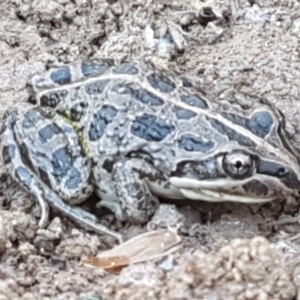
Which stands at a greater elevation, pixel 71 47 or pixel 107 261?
pixel 71 47

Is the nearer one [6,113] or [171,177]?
[171,177]

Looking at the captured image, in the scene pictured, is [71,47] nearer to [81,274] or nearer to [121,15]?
[121,15]

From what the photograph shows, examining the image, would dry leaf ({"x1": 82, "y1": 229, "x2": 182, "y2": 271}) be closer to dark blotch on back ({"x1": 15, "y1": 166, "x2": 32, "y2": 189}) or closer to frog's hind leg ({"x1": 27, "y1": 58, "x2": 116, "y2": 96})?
dark blotch on back ({"x1": 15, "y1": 166, "x2": 32, "y2": 189})

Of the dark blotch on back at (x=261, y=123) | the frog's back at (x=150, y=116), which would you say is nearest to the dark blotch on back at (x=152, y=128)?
the frog's back at (x=150, y=116)

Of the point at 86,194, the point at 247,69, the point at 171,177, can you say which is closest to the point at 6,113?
the point at 86,194

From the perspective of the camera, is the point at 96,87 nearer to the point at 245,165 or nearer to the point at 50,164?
the point at 50,164

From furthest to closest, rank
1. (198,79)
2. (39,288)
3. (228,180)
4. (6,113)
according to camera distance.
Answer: (198,79) < (6,113) < (228,180) < (39,288)

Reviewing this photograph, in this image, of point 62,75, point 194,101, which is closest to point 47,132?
point 62,75

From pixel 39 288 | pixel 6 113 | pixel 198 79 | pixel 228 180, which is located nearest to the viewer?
pixel 39 288
